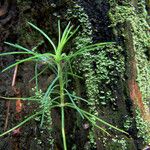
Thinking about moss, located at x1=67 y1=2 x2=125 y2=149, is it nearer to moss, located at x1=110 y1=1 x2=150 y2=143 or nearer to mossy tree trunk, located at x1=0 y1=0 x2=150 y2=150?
mossy tree trunk, located at x1=0 y1=0 x2=150 y2=150

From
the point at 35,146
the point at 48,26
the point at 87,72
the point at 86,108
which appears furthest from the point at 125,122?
the point at 48,26

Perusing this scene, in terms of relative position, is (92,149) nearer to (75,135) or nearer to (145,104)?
(75,135)

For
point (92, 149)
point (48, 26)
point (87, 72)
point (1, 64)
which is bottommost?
point (92, 149)

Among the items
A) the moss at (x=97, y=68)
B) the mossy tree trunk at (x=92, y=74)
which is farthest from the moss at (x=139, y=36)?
the moss at (x=97, y=68)

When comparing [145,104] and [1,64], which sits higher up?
[1,64]

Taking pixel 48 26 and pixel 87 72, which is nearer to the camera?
pixel 87 72

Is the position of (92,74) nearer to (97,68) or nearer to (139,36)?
(97,68)

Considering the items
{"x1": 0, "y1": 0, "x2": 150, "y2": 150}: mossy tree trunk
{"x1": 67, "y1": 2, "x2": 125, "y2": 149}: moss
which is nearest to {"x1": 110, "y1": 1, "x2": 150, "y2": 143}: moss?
{"x1": 0, "y1": 0, "x2": 150, "y2": 150}: mossy tree trunk

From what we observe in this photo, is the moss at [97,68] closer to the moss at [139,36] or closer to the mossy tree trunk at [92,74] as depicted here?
the mossy tree trunk at [92,74]
